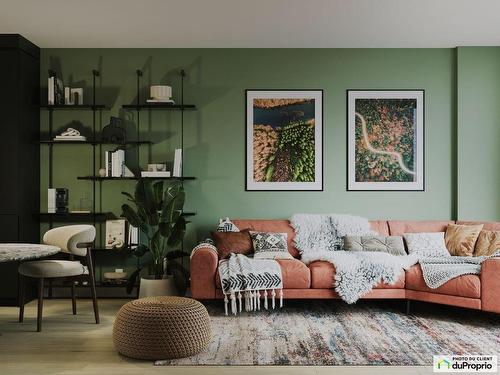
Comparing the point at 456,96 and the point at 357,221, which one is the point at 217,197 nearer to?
the point at 357,221

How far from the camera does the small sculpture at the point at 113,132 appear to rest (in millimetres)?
5961

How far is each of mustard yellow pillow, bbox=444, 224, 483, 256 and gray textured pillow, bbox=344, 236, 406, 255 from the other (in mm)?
485

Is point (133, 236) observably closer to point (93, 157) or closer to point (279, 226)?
point (93, 157)

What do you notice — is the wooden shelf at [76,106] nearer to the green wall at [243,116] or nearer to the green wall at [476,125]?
the green wall at [243,116]

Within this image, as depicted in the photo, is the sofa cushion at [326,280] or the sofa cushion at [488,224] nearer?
the sofa cushion at [326,280]

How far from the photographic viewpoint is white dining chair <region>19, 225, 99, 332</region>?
4.55m

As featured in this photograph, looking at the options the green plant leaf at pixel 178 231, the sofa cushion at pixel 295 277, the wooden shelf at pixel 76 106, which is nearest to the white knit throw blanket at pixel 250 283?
the sofa cushion at pixel 295 277

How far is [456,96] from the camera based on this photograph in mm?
6145

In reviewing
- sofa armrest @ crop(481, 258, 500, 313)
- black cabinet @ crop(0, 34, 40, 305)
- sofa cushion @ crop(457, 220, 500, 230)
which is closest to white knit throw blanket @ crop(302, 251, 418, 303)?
sofa armrest @ crop(481, 258, 500, 313)

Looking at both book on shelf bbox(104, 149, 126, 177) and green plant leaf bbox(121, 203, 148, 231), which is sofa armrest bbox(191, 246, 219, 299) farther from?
book on shelf bbox(104, 149, 126, 177)

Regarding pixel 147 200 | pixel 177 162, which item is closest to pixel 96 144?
pixel 177 162

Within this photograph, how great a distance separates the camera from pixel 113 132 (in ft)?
19.6

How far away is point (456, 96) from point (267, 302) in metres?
3.09

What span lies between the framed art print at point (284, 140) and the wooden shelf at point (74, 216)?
1.61 meters
